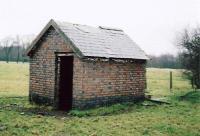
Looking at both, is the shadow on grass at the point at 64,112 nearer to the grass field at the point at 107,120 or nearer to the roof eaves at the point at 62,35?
the grass field at the point at 107,120

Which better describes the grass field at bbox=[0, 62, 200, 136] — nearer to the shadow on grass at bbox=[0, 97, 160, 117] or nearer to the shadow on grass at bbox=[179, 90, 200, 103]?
the shadow on grass at bbox=[0, 97, 160, 117]

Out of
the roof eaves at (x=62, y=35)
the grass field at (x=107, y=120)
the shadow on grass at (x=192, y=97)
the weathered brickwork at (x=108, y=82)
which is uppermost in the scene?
the roof eaves at (x=62, y=35)

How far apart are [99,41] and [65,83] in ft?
9.21

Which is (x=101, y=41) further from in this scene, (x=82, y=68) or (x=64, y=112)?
(x=64, y=112)

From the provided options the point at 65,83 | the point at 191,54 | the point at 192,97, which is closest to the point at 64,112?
the point at 65,83

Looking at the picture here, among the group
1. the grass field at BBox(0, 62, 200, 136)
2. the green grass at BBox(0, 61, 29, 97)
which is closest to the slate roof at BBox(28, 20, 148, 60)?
the grass field at BBox(0, 62, 200, 136)

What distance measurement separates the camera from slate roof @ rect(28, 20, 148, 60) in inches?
709

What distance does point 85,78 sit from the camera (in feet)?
57.6

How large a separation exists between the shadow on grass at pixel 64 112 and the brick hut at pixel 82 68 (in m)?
0.51

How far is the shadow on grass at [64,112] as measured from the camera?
16.6 meters

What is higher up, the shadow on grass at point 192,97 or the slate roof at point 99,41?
the slate roof at point 99,41

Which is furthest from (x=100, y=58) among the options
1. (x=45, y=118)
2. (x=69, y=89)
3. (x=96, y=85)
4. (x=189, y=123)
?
(x=189, y=123)

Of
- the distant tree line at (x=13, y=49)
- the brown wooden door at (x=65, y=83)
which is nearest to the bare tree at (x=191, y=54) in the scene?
the brown wooden door at (x=65, y=83)

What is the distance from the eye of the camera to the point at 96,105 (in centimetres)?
1816
